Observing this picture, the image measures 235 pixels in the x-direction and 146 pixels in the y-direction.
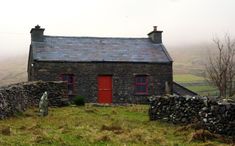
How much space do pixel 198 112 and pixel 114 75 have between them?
21.8 meters

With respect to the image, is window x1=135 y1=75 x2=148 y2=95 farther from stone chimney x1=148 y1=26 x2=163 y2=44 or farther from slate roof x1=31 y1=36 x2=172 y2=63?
stone chimney x1=148 y1=26 x2=163 y2=44

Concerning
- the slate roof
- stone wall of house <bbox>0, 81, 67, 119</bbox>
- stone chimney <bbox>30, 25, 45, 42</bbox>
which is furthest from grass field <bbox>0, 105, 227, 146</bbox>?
stone chimney <bbox>30, 25, 45, 42</bbox>

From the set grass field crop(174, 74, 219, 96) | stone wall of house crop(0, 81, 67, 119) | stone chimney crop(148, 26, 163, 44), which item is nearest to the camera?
stone wall of house crop(0, 81, 67, 119)

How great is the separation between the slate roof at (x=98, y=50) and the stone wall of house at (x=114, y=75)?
48cm

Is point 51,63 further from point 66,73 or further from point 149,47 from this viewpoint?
point 149,47

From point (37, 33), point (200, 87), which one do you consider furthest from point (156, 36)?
point (200, 87)

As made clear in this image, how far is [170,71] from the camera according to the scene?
131 feet

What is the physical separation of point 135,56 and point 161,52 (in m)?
2.51

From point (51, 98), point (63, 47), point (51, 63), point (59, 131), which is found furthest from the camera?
point (63, 47)

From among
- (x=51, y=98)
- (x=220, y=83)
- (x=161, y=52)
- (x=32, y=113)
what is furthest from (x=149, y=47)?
(x=32, y=113)

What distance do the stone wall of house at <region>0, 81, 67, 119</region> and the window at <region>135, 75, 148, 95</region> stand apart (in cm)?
1023

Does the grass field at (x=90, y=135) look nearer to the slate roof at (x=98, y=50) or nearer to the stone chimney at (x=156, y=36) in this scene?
the slate roof at (x=98, y=50)

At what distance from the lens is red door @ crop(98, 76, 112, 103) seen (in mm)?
38969

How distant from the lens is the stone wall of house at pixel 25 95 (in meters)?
20.9
